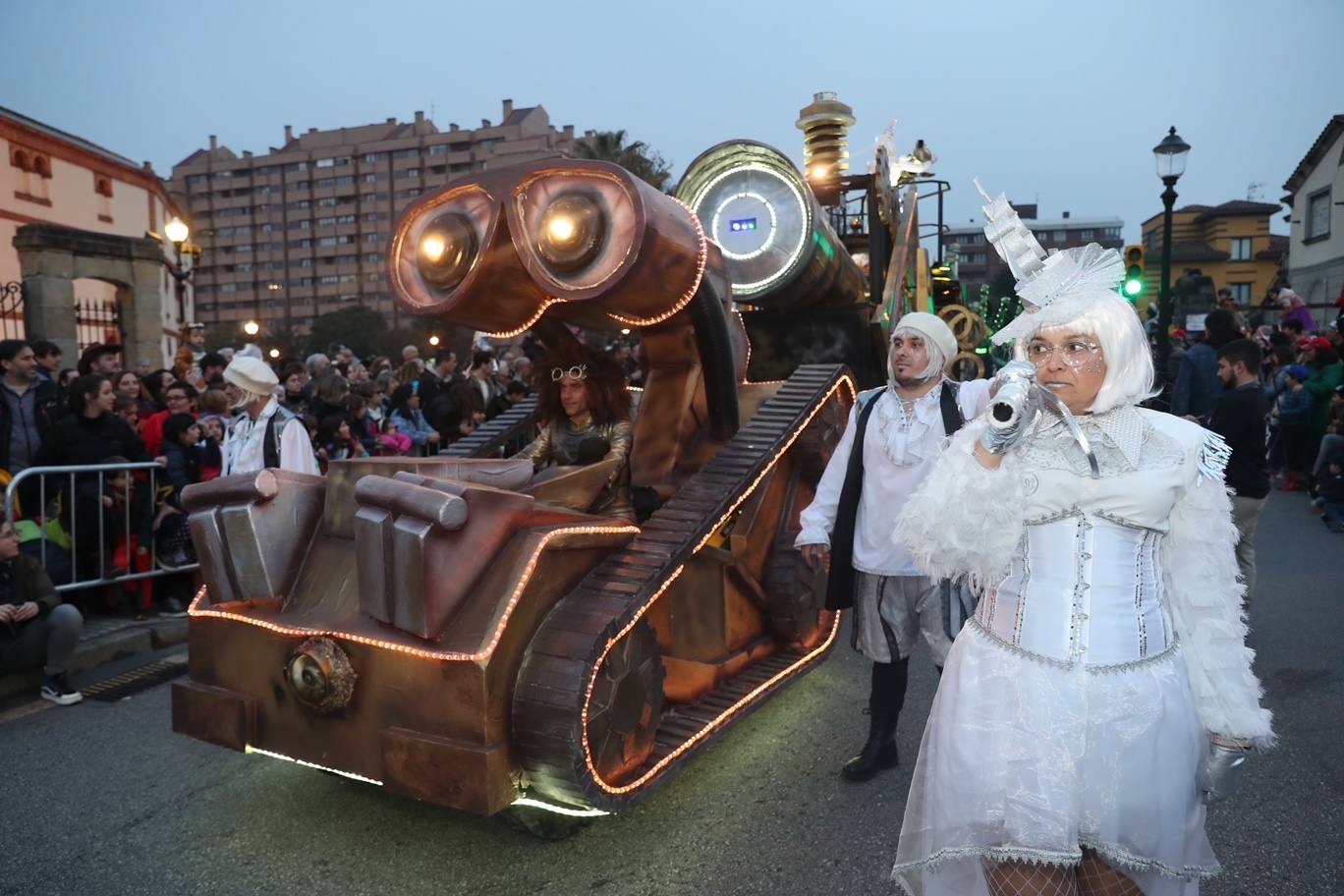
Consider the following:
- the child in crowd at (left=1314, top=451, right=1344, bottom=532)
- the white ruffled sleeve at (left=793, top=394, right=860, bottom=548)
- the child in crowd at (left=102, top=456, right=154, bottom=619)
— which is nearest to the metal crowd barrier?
the child in crowd at (left=102, top=456, right=154, bottom=619)

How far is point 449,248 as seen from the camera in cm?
373

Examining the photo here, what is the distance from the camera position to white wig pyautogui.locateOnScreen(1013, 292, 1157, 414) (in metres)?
2.20

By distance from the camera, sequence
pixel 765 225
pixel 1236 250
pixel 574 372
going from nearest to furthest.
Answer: pixel 574 372
pixel 765 225
pixel 1236 250

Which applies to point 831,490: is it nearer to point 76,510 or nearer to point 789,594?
point 789,594

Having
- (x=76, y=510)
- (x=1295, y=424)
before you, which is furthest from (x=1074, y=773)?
(x=1295, y=424)

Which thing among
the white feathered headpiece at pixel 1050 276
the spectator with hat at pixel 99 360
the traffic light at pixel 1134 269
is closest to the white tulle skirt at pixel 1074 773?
the white feathered headpiece at pixel 1050 276

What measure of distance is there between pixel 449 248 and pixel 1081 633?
264 cm

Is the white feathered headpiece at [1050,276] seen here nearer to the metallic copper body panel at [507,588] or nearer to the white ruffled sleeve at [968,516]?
the white ruffled sleeve at [968,516]

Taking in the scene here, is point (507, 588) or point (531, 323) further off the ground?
point (531, 323)

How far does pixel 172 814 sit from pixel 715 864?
2.12 meters

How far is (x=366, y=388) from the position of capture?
30.9ft

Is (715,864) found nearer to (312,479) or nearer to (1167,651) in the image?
(1167,651)

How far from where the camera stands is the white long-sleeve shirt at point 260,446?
5.34 meters

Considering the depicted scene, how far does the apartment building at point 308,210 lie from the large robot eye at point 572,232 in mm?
78021
